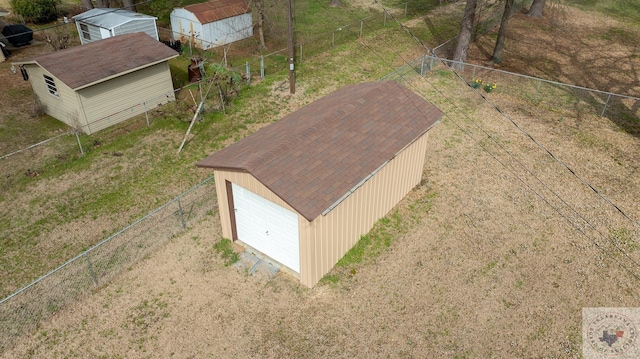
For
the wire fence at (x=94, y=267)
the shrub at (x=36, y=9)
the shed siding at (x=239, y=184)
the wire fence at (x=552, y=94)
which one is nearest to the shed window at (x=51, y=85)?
the wire fence at (x=94, y=267)

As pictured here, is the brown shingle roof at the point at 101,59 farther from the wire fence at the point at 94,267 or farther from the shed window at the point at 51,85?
the wire fence at the point at 94,267

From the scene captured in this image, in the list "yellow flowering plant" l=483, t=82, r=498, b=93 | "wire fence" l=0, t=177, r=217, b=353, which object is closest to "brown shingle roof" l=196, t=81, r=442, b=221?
"wire fence" l=0, t=177, r=217, b=353

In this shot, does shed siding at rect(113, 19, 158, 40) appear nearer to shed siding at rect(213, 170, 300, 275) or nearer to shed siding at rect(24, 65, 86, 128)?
shed siding at rect(24, 65, 86, 128)

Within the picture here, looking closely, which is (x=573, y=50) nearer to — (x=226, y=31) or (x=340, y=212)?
(x=226, y=31)

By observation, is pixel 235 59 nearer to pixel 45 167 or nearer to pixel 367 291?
pixel 45 167

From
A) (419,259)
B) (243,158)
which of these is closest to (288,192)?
(243,158)

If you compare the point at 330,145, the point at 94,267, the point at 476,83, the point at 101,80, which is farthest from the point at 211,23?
the point at 94,267
